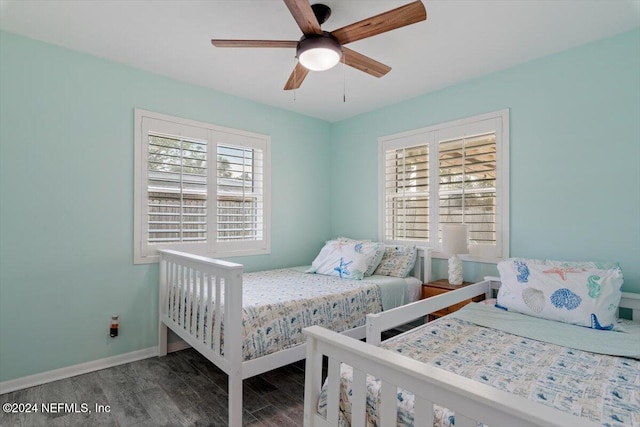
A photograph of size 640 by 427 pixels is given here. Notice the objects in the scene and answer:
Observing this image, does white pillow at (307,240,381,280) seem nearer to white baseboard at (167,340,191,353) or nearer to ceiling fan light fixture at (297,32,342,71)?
white baseboard at (167,340,191,353)

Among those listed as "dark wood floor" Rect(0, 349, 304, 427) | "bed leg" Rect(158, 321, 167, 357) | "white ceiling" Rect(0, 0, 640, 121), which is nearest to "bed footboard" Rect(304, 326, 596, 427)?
"dark wood floor" Rect(0, 349, 304, 427)

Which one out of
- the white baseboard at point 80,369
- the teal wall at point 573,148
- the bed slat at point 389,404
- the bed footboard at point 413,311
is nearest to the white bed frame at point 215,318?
the white baseboard at point 80,369

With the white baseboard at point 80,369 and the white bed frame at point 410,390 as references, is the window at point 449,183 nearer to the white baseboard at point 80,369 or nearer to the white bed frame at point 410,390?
the white bed frame at point 410,390

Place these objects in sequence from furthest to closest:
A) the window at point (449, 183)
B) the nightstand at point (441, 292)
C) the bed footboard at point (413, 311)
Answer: the window at point (449, 183)
the nightstand at point (441, 292)
the bed footboard at point (413, 311)

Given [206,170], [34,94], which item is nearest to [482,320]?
[206,170]

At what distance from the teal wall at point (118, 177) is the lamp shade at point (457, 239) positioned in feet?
0.99

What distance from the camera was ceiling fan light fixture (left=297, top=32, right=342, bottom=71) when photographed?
181 cm

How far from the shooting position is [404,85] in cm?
310

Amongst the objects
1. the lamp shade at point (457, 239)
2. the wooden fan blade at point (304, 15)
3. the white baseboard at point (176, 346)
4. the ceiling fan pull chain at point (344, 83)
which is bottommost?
the white baseboard at point (176, 346)

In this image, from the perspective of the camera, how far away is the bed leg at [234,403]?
1806 millimetres

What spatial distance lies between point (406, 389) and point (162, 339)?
2.47 m

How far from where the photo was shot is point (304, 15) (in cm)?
162

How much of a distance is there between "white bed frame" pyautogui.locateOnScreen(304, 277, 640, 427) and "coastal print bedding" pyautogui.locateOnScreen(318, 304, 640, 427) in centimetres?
8

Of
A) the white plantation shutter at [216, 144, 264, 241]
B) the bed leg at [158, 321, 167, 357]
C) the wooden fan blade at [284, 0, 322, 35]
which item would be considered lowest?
the bed leg at [158, 321, 167, 357]
